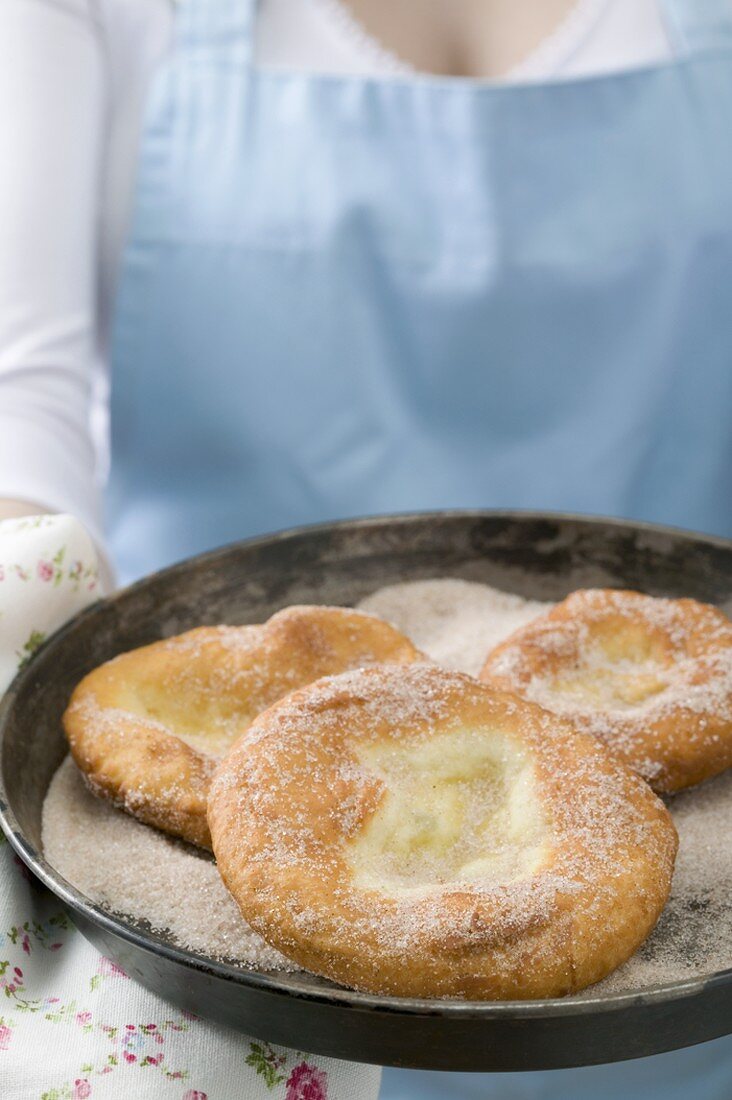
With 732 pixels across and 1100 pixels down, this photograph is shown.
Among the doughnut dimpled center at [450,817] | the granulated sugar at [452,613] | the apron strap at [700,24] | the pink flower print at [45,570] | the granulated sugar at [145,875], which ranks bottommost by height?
the granulated sugar at [452,613]

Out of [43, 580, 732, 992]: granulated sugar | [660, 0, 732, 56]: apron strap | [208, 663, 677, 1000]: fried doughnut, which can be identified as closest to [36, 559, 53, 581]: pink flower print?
[43, 580, 732, 992]: granulated sugar

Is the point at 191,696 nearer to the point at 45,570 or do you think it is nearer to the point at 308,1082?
the point at 45,570

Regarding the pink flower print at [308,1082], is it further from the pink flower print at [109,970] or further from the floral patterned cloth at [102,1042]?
the pink flower print at [109,970]

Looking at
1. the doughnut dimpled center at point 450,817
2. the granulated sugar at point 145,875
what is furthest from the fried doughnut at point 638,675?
the granulated sugar at point 145,875

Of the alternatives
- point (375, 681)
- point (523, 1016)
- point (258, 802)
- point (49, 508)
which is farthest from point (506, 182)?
point (523, 1016)

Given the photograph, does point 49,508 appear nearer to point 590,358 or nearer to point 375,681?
point 375,681

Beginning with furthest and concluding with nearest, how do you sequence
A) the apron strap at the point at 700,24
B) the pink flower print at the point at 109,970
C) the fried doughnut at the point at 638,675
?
the apron strap at the point at 700,24 → the fried doughnut at the point at 638,675 → the pink flower print at the point at 109,970
